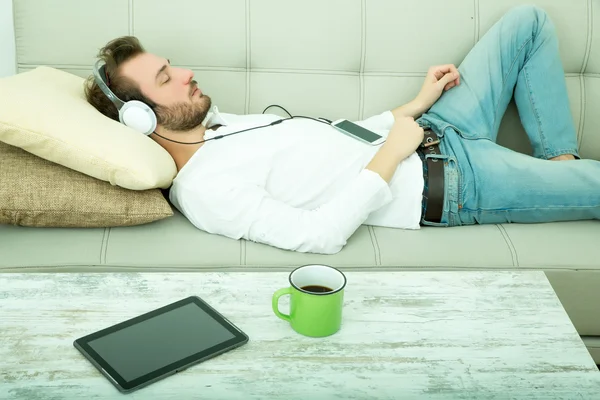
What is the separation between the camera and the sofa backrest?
6.17ft

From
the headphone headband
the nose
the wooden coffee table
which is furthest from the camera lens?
the nose

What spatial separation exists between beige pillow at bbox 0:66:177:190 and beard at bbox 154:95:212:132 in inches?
6.0

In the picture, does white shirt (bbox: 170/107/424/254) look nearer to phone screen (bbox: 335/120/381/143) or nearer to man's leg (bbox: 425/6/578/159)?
phone screen (bbox: 335/120/381/143)

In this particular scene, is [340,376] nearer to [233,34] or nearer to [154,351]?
[154,351]

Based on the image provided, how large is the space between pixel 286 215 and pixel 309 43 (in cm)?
63

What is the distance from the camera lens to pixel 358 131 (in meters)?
1.80

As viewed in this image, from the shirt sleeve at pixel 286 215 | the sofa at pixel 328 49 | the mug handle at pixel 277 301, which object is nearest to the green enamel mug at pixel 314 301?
the mug handle at pixel 277 301

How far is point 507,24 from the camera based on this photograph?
6.24 ft

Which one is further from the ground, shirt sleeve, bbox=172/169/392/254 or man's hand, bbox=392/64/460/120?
man's hand, bbox=392/64/460/120

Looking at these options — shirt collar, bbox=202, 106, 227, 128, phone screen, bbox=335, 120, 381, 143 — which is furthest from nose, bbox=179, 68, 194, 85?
phone screen, bbox=335, 120, 381, 143

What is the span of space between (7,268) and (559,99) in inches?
57.4

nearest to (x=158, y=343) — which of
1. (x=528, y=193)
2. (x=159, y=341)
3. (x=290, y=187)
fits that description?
(x=159, y=341)

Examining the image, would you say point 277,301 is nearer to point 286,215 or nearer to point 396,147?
point 286,215

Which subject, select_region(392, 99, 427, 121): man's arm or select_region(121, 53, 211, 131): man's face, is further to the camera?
select_region(392, 99, 427, 121): man's arm
